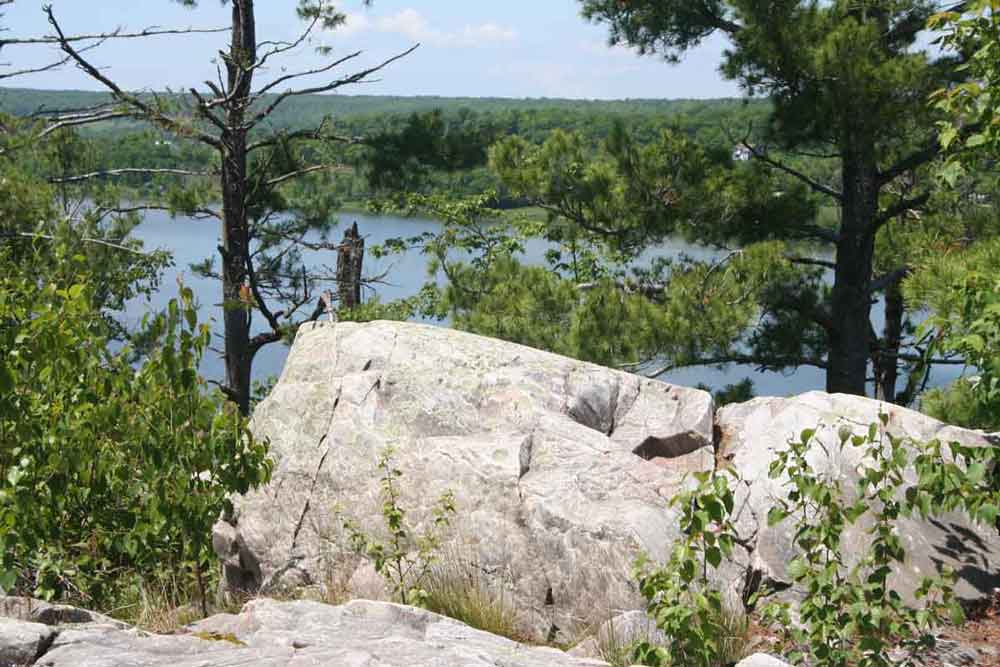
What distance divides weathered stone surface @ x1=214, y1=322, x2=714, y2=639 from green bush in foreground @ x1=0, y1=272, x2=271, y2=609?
2.69 feet

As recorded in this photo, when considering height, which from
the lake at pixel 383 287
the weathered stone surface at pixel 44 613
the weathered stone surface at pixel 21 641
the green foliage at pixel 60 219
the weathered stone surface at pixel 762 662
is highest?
the green foliage at pixel 60 219

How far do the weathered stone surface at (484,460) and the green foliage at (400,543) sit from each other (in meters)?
0.08

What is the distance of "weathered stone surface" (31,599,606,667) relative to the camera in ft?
8.09

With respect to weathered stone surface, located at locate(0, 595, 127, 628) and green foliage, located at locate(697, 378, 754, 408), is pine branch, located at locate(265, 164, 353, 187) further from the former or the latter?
weathered stone surface, located at locate(0, 595, 127, 628)

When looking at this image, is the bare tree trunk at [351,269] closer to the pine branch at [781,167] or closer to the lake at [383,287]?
the lake at [383,287]

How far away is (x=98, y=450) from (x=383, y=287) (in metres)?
16.1

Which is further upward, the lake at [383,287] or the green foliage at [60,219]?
the green foliage at [60,219]

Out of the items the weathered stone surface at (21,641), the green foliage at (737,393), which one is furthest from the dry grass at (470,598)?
the green foliage at (737,393)

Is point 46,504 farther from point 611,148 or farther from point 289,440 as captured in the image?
point 611,148

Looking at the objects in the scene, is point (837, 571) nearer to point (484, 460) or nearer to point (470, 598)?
point (470, 598)

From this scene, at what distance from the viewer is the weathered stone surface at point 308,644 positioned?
8.09 feet

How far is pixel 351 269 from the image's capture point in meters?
12.4

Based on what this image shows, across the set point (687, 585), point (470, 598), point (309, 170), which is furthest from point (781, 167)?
point (687, 585)

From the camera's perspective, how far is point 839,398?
16.9 ft
